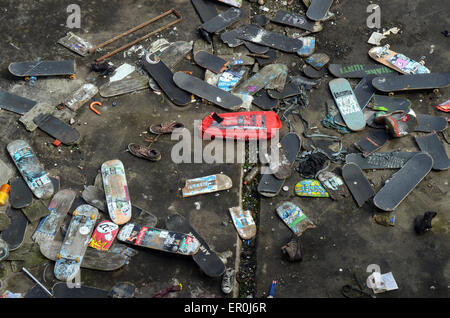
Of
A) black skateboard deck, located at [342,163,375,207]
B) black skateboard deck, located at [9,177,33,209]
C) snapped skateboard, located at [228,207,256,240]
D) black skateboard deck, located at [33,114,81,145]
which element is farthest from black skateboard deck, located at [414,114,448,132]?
black skateboard deck, located at [9,177,33,209]

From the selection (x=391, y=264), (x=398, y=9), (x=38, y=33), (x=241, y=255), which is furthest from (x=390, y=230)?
(x=38, y=33)

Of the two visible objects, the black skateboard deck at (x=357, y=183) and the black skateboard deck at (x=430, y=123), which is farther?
the black skateboard deck at (x=430, y=123)

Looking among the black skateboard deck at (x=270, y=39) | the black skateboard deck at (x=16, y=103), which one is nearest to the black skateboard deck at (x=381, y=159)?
the black skateboard deck at (x=270, y=39)

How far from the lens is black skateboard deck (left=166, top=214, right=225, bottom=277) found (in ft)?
21.4

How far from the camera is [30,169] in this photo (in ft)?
24.5

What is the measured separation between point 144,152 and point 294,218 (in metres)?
2.73

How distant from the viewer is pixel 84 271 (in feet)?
21.7

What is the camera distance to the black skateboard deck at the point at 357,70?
28.0 ft

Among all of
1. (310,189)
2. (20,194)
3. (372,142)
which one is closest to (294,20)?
(372,142)

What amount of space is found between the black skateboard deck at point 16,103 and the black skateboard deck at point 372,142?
590 cm

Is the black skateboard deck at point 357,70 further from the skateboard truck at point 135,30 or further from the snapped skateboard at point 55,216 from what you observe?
the snapped skateboard at point 55,216

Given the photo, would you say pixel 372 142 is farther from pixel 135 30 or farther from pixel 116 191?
pixel 135 30
